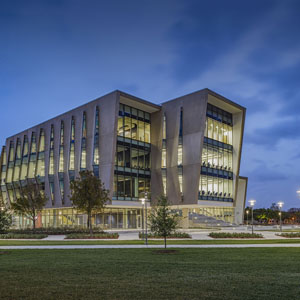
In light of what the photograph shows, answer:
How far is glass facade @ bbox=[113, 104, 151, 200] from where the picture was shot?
53.3 meters

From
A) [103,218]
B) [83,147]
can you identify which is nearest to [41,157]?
[83,147]

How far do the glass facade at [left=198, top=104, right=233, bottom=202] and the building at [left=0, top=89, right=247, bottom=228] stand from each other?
0.53 ft

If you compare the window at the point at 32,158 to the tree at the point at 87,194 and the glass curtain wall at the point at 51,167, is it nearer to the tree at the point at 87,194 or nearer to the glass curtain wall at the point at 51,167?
the glass curtain wall at the point at 51,167

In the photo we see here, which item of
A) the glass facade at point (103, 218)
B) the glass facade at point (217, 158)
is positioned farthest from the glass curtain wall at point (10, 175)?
the glass facade at point (217, 158)

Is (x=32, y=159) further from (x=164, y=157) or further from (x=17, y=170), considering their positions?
(x=164, y=157)

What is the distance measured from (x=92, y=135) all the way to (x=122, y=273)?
137 ft

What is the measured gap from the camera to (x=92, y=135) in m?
53.6

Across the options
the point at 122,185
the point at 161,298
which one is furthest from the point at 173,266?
the point at 122,185

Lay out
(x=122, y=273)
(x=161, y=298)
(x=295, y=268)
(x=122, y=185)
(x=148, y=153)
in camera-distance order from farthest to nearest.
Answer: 1. (x=148, y=153)
2. (x=122, y=185)
3. (x=295, y=268)
4. (x=122, y=273)
5. (x=161, y=298)

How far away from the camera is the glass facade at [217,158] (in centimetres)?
5703

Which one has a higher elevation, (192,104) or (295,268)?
(192,104)

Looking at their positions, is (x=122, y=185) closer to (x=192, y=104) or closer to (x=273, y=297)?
(x=192, y=104)

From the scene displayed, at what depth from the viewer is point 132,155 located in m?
55.6

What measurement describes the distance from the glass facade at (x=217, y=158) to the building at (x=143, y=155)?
161 millimetres
